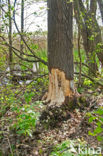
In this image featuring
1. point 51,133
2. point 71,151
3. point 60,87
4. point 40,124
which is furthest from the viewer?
point 60,87

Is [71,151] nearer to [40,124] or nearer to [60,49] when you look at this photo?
[40,124]

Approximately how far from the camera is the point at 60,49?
10.5ft

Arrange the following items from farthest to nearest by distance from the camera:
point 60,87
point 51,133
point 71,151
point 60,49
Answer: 1. point 60,87
2. point 60,49
3. point 51,133
4. point 71,151

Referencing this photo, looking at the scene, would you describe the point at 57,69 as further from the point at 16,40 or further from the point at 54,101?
the point at 16,40

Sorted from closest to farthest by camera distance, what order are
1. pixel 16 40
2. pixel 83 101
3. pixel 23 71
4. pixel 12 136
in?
pixel 12 136, pixel 83 101, pixel 16 40, pixel 23 71

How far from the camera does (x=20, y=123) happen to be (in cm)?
220

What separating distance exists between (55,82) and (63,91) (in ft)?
0.91

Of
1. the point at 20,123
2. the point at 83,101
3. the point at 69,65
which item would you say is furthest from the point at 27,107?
the point at 83,101

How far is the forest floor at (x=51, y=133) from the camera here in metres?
2.45

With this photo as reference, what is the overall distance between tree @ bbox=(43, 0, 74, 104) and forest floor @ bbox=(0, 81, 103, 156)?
1.13 feet

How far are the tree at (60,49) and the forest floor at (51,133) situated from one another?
0.34 metres

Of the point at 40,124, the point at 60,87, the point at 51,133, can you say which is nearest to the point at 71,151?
the point at 51,133

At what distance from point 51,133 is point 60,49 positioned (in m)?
1.75

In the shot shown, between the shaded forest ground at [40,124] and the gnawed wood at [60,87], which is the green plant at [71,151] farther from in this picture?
the gnawed wood at [60,87]
